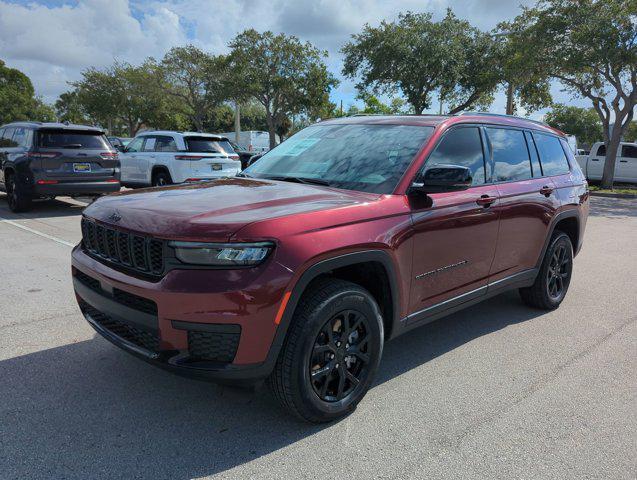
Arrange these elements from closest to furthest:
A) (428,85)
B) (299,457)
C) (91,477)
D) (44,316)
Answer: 1. (91,477)
2. (299,457)
3. (44,316)
4. (428,85)

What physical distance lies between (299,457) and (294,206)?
131 cm

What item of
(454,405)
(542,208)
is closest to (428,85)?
(542,208)

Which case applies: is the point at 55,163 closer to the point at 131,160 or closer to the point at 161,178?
the point at 161,178

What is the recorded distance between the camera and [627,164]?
21641 mm

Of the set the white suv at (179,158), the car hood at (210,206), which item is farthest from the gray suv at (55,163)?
the car hood at (210,206)

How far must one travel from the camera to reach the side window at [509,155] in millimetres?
4016

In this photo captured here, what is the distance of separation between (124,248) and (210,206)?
0.54 metres

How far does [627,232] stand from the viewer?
32.7 feet

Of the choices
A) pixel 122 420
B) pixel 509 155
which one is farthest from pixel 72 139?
pixel 509 155

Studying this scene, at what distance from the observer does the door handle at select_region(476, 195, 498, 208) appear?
3.63 m

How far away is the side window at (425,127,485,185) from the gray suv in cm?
837

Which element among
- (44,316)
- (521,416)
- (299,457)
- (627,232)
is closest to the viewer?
(299,457)

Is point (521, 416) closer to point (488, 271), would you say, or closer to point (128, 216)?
point (488, 271)

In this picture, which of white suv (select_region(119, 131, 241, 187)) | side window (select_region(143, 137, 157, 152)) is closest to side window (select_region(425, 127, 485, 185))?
white suv (select_region(119, 131, 241, 187))
